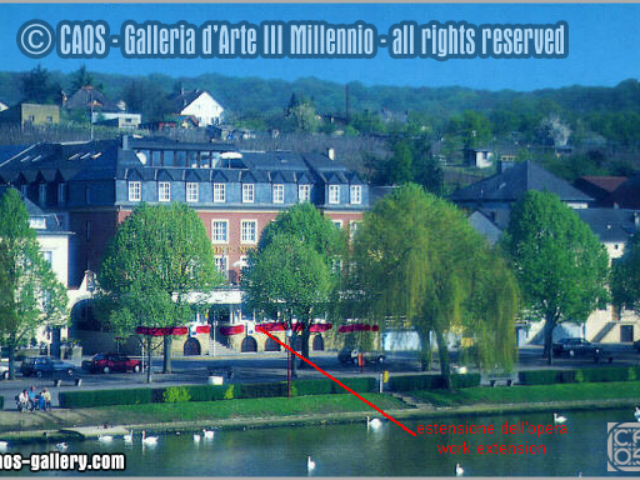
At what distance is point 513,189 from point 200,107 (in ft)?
290

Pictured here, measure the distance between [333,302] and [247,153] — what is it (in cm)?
2917

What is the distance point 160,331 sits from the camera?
7544cm

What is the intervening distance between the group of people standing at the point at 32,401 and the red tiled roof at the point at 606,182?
90.7m

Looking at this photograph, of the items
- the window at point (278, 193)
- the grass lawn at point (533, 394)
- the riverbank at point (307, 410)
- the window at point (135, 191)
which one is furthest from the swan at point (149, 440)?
the window at point (278, 193)

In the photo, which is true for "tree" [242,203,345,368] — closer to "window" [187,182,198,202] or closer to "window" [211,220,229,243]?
"window" [211,220,229,243]

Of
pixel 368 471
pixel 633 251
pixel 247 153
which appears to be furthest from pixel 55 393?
pixel 633 251

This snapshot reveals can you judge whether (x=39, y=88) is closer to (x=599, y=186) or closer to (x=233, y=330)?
Answer: (x=599, y=186)

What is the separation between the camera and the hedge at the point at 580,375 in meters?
76.6

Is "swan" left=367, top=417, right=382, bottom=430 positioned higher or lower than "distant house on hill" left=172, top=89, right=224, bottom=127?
lower

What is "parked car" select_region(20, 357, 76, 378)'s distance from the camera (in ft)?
247

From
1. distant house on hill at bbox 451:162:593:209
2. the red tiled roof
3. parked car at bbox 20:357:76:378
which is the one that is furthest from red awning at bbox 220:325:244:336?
the red tiled roof

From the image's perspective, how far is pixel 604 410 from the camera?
246 feet

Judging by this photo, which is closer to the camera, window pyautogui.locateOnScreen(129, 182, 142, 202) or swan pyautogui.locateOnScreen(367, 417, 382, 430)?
swan pyautogui.locateOnScreen(367, 417, 382, 430)

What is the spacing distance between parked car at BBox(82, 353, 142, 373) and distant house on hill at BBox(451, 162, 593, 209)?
46.3 m
